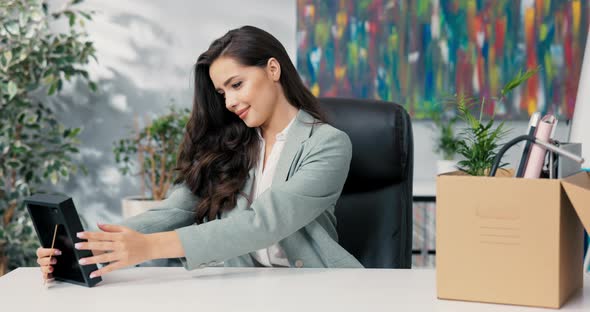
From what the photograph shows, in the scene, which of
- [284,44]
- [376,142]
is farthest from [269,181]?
[284,44]

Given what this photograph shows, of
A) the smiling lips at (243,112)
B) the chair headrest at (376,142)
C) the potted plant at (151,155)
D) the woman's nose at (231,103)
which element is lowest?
the potted plant at (151,155)

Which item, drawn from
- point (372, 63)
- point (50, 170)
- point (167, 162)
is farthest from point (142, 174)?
point (372, 63)

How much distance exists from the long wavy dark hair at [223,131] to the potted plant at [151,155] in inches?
48.5

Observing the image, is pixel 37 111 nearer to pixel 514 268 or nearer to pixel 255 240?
pixel 255 240

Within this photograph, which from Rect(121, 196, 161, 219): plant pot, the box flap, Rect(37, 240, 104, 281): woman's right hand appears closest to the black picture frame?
Rect(37, 240, 104, 281): woman's right hand

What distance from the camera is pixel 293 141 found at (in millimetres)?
1558

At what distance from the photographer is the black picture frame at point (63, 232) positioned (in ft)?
3.40

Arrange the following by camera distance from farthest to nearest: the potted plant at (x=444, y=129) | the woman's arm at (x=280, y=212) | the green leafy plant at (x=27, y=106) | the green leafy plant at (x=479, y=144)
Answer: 1. the potted plant at (x=444, y=129)
2. the green leafy plant at (x=27, y=106)
3. the woman's arm at (x=280, y=212)
4. the green leafy plant at (x=479, y=144)

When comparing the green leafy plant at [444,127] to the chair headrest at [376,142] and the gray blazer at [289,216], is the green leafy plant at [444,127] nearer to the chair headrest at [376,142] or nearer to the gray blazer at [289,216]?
the chair headrest at [376,142]

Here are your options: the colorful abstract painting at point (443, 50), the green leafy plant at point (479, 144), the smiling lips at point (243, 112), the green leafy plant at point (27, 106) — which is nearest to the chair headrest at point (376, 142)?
the smiling lips at point (243, 112)

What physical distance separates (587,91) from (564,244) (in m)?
2.17

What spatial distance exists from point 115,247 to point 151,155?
Answer: 1.94 metres

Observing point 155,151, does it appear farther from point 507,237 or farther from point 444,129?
point 507,237

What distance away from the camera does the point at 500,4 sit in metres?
2.98
